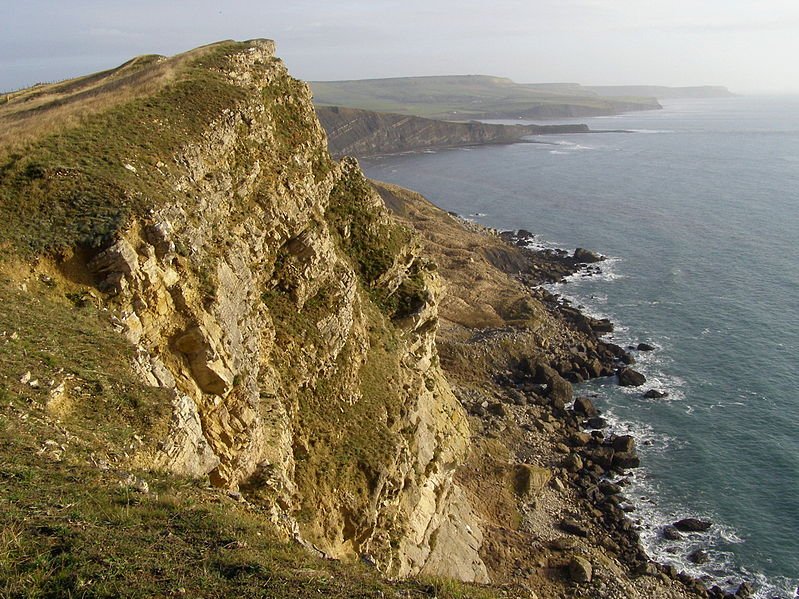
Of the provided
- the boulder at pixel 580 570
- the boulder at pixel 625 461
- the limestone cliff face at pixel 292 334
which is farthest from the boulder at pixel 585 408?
the boulder at pixel 580 570

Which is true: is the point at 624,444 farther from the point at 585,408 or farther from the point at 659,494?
the point at 585,408

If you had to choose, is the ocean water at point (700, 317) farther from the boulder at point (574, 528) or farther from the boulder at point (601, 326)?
the boulder at point (574, 528)

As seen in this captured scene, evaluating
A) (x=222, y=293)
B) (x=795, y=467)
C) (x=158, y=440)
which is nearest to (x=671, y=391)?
(x=795, y=467)

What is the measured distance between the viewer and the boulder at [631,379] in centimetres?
5656

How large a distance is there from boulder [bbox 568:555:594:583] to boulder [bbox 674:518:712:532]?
28.6 feet

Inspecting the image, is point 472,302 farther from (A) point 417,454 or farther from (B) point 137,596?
(B) point 137,596

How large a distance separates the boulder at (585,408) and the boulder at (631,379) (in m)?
5.78

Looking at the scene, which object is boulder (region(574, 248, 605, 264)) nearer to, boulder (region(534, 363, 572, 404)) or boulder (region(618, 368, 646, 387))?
boulder (region(618, 368, 646, 387))

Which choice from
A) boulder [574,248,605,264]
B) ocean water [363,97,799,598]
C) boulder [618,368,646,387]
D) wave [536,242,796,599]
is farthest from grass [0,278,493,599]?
boulder [574,248,605,264]

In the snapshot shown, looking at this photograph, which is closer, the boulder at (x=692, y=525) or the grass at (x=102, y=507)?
the grass at (x=102, y=507)

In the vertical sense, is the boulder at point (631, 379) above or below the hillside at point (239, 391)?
below

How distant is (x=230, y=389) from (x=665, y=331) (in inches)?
2259

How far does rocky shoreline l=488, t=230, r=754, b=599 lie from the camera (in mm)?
36753

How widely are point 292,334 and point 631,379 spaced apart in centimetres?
4054
